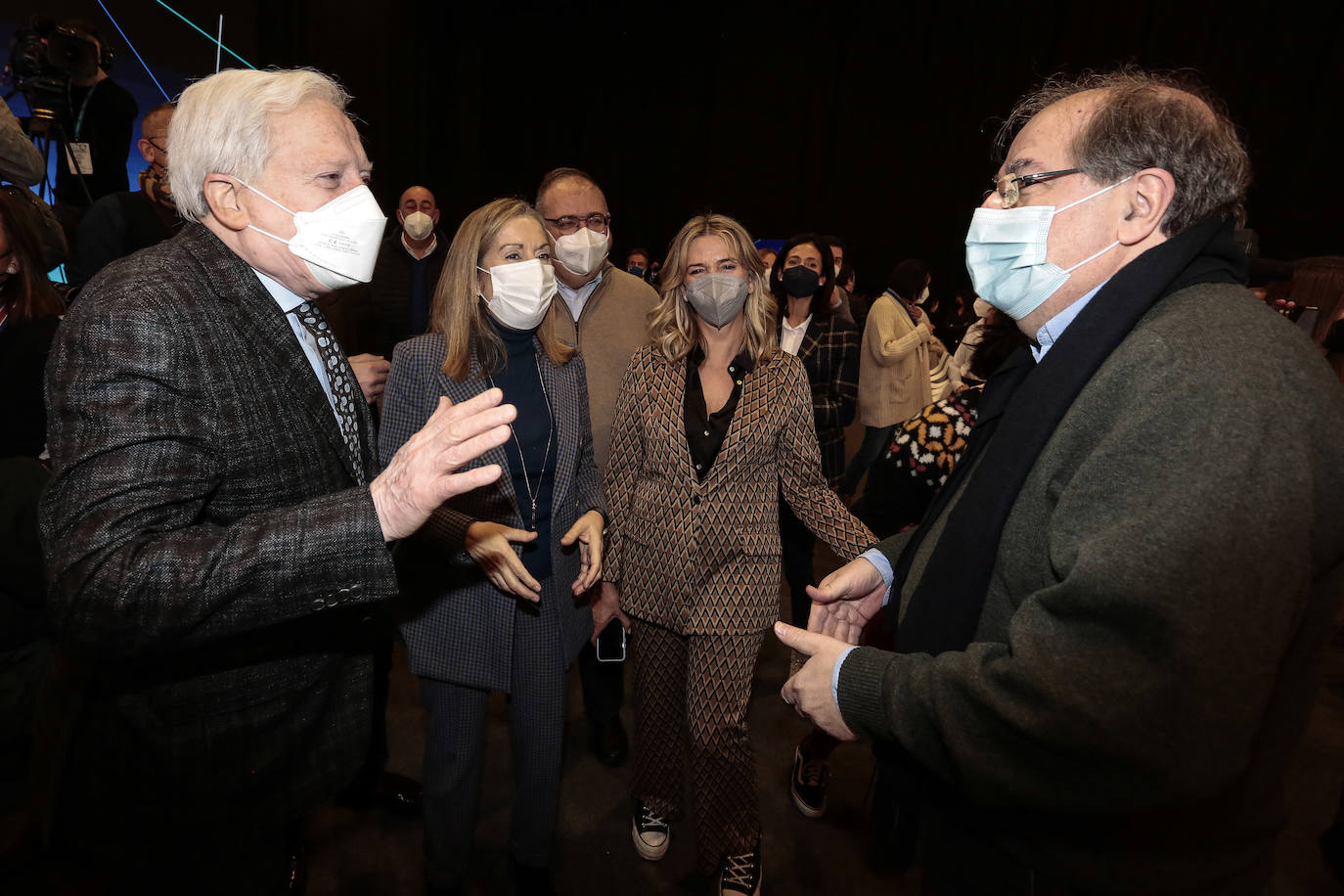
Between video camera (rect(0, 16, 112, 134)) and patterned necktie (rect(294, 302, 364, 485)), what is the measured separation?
2924 millimetres

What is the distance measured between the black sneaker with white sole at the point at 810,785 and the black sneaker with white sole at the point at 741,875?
1.62ft

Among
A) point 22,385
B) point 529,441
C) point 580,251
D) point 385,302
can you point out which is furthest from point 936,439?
point 385,302

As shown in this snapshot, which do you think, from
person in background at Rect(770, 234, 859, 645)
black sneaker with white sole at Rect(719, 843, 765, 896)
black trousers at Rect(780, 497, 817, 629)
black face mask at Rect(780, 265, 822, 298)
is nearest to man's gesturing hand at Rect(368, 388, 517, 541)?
black sneaker with white sole at Rect(719, 843, 765, 896)

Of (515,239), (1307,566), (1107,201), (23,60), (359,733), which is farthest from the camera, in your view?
(23,60)

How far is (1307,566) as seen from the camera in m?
0.84

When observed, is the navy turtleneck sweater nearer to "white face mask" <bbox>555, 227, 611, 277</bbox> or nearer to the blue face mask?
"white face mask" <bbox>555, 227, 611, 277</bbox>

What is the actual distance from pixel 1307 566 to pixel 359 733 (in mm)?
1582

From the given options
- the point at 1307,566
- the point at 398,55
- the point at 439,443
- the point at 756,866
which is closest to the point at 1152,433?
the point at 1307,566

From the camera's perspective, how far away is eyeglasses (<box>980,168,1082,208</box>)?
1.19 meters

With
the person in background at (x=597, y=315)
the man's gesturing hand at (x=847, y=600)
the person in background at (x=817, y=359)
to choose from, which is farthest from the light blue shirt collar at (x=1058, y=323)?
the person in background at (x=817, y=359)

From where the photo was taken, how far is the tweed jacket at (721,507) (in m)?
2.07

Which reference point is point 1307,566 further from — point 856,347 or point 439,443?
point 856,347

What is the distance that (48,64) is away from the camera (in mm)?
3117

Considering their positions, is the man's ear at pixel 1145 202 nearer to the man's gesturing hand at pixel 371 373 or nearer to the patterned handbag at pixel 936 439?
the patterned handbag at pixel 936 439
